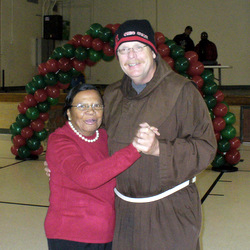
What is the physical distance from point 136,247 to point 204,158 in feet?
1.54

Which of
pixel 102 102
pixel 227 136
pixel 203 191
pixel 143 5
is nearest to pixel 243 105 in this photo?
pixel 227 136

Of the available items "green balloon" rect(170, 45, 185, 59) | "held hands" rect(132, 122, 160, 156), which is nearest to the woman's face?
"held hands" rect(132, 122, 160, 156)

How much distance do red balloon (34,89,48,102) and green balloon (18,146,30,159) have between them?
867 millimetres

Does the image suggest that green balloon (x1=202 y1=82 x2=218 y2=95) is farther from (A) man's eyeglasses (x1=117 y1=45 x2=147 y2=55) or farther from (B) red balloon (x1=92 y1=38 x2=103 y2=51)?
(A) man's eyeglasses (x1=117 y1=45 x2=147 y2=55)

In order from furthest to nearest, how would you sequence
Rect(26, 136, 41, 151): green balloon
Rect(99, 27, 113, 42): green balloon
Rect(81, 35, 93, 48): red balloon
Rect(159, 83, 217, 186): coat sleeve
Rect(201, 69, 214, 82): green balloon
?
Rect(26, 136, 41, 151): green balloon < Rect(81, 35, 93, 48): red balloon < Rect(99, 27, 113, 42): green balloon < Rect(201, 69, 214, 82): green balloon < Rect(159, 83, 217, 186): coat sleeve

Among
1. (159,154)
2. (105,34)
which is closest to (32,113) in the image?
(105,34)

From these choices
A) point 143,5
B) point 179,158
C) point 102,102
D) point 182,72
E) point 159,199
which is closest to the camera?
point 179,158

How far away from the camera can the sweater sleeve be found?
5.27ft

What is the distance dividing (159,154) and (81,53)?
450cm

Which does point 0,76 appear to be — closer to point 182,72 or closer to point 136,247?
point 182,72

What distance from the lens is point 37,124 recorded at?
21.2 ft

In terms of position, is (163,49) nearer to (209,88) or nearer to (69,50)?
(209,88)

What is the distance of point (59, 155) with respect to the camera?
5.91 ft

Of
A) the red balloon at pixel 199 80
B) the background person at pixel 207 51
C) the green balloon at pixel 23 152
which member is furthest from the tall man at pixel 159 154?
the background person at pixel 207 51
